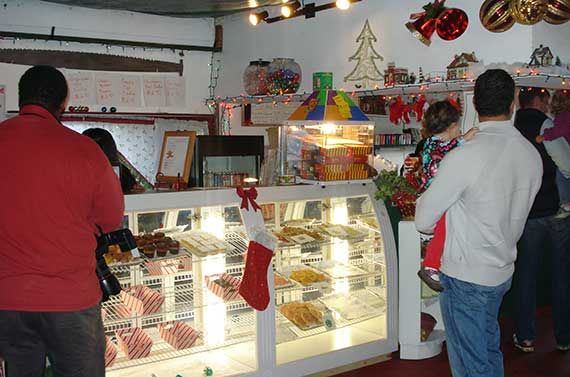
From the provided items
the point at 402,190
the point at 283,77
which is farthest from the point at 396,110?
the point at 402,190

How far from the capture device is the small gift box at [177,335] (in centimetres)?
353

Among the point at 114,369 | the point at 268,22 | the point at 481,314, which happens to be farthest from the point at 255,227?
the point at 268,22

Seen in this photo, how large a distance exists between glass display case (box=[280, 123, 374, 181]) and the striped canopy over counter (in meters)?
0.05

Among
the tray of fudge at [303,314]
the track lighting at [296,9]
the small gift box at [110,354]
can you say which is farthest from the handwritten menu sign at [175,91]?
the small gift box at [110,354]

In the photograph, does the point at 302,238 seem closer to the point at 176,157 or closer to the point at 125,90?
the point at 176,157

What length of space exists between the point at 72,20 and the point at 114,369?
5.35 metres

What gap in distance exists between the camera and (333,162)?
4121 millimetres

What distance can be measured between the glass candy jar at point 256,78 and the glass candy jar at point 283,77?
0.06 metres

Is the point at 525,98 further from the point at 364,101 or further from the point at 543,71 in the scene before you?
the point at 364,101

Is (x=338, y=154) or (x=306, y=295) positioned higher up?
(x=338, y=154)

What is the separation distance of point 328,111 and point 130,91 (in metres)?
4.26

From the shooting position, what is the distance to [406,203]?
4.19 metres

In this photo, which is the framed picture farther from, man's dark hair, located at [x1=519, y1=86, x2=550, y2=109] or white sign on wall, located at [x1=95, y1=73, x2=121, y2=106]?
white sign on wall, located at [x1=95, y1=73, x2=121, y2=106]

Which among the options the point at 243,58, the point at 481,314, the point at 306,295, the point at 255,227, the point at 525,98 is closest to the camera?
the point at 481,314
